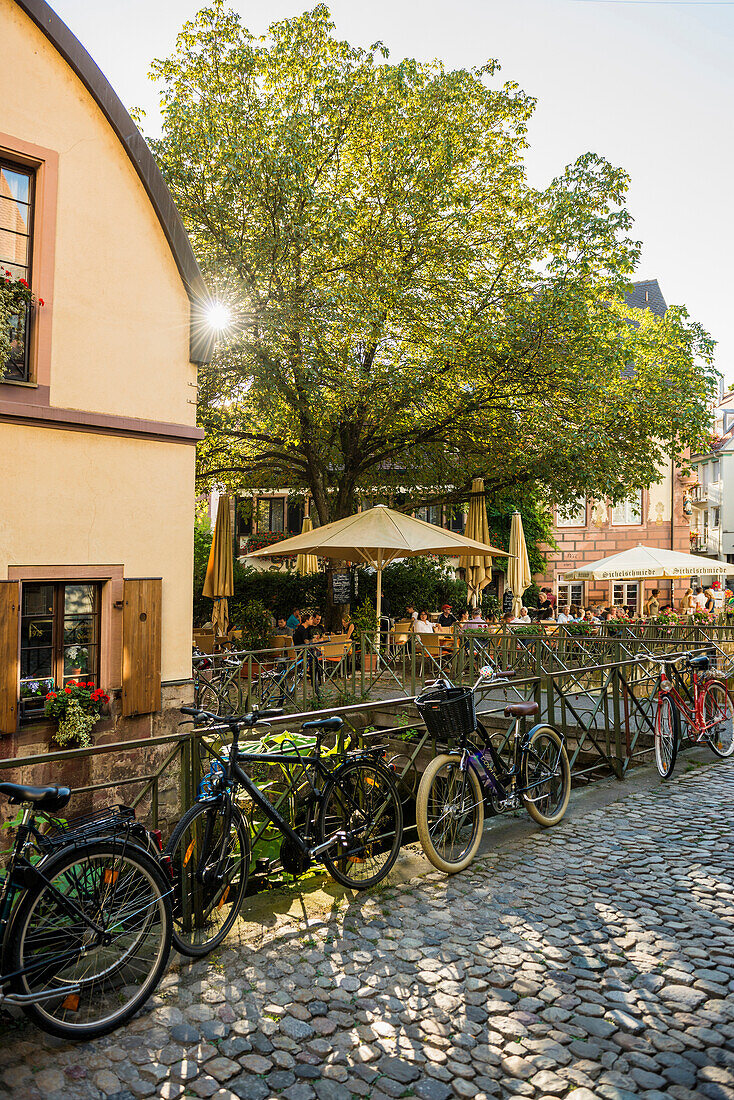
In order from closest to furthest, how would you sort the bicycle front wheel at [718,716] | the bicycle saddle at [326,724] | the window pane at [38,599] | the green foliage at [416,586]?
the bicycle saddle at [326,724], the window pane at [38,599], the bicycle front wheel at [718,716], the green foliage at [416,586]

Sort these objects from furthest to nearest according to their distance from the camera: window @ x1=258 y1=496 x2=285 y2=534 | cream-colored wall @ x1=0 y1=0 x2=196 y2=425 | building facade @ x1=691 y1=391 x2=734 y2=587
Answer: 1. building facade @ x1=691 y1=391 x2=734 y2=587
2. window @ x1=258 y1=496 x2=285 y2=534
3. cream-colored wall @ x1=0 y1=0 x2=196 y2=425

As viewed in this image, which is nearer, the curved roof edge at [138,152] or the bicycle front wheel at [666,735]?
the bicycle front wheel at [666,735]

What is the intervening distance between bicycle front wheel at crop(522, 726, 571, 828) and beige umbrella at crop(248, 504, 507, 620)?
5.60m

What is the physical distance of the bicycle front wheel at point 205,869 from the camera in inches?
154

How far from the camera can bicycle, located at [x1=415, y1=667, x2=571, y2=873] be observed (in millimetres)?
5086

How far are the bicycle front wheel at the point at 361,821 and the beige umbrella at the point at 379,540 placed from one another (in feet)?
21.6

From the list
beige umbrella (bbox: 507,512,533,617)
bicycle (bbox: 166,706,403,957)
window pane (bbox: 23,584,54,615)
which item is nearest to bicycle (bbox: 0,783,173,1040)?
bicycle (bbox: 166,706,403,957)

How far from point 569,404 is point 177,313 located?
938 cm

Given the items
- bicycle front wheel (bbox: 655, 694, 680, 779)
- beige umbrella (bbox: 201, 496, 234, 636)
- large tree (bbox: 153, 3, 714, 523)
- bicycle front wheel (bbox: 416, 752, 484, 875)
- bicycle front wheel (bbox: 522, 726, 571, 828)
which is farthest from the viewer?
beige umbrella (bbox: 201, 496, 234, 636)

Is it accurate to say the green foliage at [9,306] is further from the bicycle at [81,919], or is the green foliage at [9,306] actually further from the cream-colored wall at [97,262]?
the bicycle at [81,919]

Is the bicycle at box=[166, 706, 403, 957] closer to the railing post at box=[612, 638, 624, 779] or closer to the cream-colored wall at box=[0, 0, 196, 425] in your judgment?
the railing post at box=[612, 638, 624, 779]

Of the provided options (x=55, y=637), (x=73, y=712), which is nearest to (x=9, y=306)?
(x=55, y=637)

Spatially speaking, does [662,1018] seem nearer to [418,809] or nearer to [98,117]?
[418,809]

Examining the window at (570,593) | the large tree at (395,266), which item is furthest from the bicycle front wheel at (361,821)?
the window at (570,593)
